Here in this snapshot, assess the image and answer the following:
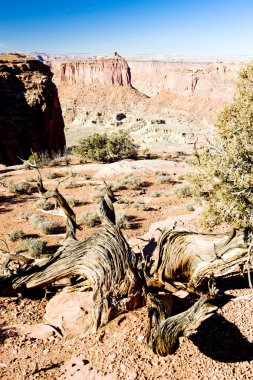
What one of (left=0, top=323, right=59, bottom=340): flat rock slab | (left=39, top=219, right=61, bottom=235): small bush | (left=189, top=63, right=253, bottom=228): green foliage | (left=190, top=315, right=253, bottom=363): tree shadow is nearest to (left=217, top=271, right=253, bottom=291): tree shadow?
(left=190, top=315, right=253, bottom=363): tree shadow

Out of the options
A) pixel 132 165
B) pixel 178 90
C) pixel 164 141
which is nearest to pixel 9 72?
pixel 132 165

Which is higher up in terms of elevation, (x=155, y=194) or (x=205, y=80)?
(x=205, y=80)

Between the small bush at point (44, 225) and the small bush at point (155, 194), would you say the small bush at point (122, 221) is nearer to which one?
A: the small bush at point (44, 225)

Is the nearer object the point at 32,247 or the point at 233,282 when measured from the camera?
the point at 233,282

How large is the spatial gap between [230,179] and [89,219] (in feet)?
20.3

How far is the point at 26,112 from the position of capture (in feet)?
117

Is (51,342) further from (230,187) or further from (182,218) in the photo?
(182,218)

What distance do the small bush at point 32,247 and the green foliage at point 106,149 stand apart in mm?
19300

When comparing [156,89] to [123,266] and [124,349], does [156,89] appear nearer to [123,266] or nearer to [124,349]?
[123,266]

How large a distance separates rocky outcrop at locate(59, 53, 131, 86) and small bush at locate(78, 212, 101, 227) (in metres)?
101

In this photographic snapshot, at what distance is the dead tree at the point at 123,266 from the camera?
19.1ft

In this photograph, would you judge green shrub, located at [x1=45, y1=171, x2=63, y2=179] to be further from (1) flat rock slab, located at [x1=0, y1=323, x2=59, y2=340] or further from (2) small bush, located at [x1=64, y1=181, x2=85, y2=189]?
(1) flat rock slab, located at [x1=0, y1=323, x2=59, y2=340]

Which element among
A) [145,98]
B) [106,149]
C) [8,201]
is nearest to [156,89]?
[145,98]

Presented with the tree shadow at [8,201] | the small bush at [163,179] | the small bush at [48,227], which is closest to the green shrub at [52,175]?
the tree shadow at [8,201]
